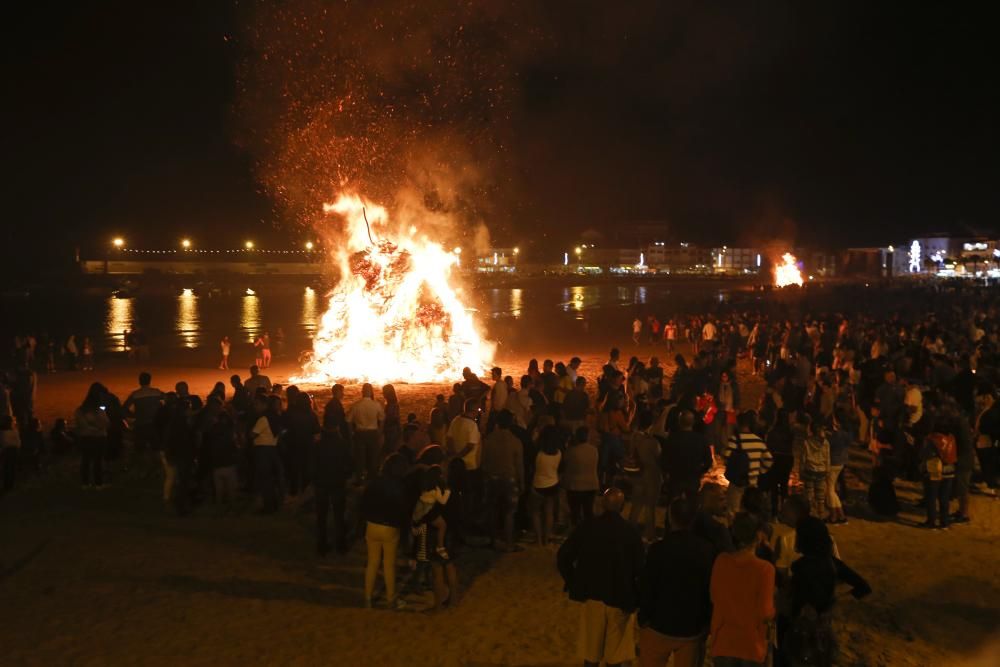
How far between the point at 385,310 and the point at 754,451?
44.3ft

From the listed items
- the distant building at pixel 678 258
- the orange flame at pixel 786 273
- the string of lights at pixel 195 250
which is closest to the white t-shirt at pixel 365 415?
the orange flame at pixel 786 273

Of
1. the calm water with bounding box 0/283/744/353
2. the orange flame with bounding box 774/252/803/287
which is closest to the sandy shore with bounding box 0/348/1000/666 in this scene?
the calm water with bounding box 0/283/744/353

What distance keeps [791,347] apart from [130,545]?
16148 mm

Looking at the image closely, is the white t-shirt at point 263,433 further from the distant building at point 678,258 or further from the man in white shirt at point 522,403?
the distant building at point 678,258

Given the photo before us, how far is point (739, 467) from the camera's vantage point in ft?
27.9

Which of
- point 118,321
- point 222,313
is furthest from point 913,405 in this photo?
point 222,313

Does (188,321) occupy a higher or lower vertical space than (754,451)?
higher

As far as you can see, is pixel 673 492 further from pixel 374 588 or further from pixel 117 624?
pixel 117 624

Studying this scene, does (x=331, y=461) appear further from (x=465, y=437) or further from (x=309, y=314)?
(x=309, y=314)

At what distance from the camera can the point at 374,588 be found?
788 centimetres

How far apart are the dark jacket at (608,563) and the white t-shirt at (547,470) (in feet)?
10.7

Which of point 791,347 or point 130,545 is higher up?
point 791,347

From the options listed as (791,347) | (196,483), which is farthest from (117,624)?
→ (791,347)

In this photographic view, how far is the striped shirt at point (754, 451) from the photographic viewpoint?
8573mm
